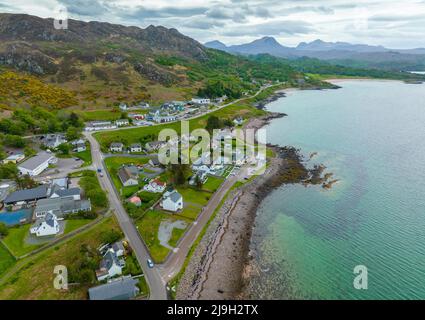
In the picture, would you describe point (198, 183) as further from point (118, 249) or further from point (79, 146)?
point (79, 146)

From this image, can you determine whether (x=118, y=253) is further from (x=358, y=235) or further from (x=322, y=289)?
(x=358, y=235)

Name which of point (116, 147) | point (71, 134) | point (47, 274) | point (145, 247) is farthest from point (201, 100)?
point (47, 274)

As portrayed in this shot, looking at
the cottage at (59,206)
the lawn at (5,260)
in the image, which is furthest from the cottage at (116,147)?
the lawn at (5,260)

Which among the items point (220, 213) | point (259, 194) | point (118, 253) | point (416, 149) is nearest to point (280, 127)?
point (416, 149)

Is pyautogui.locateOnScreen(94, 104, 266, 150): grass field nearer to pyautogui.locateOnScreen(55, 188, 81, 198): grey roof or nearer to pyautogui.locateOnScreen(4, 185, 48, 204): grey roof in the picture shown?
pyautogui.locateOnScreen(4, 185, 48, 204): grey roof

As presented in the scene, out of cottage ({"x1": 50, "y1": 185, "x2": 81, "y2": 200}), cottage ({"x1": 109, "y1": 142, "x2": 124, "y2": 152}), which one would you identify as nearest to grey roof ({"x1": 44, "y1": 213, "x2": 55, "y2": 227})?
cottage ({"x1": 50, "y1": 185, "x2": 81, "y2": 200})

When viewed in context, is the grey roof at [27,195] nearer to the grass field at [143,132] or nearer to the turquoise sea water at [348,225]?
the grass field at [143,132]
